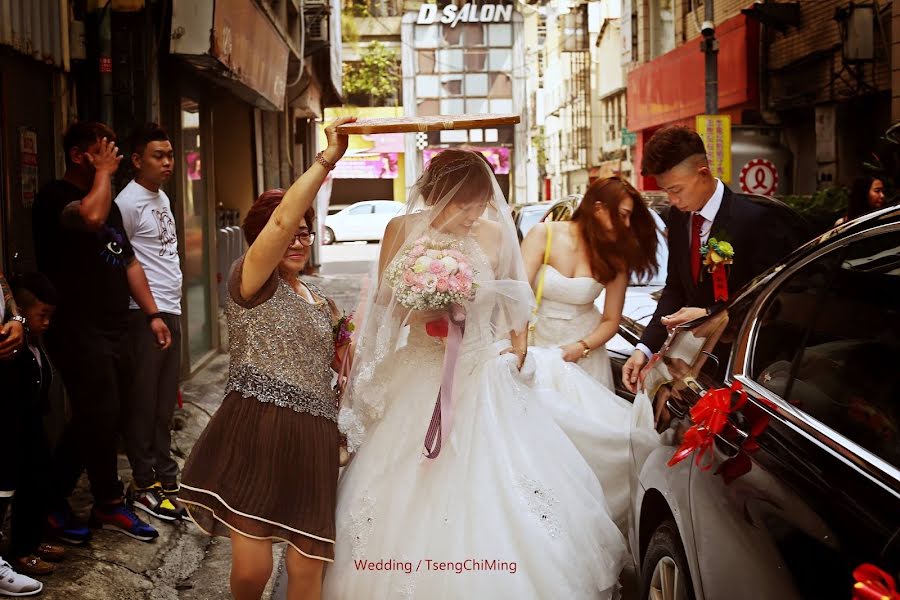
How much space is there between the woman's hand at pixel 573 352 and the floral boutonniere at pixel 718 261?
1.04 m

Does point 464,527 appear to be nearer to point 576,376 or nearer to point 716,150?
point 576,376

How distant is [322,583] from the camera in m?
4.04

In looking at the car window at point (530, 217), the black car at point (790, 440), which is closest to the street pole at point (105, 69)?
the black car at point (790, 440)

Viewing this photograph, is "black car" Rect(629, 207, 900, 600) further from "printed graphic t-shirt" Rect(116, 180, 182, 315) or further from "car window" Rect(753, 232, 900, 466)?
"printed graphic t-shirt" Rect(116, 180, 182, 315)

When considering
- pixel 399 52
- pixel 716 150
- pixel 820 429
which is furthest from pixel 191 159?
pixel 399 52

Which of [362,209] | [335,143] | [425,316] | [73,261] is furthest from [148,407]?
[362,209]

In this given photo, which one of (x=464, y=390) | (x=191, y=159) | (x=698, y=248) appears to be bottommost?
(x=464, y=390)

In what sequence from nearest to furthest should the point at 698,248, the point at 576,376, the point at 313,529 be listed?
the point at 313,529 → the point at 698,248 → the point at 576,376

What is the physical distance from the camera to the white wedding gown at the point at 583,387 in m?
5.45

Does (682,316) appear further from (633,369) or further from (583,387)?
(583,387)

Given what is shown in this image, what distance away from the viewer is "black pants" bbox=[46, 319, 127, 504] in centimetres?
530

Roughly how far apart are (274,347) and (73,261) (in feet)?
6.50

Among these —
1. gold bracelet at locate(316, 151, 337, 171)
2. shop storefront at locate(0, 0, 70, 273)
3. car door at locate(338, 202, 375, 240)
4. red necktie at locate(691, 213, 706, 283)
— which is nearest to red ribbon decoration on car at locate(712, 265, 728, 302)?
red necktie at locate(691, 213, 706, 283)

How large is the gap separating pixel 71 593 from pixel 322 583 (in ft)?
4.77
